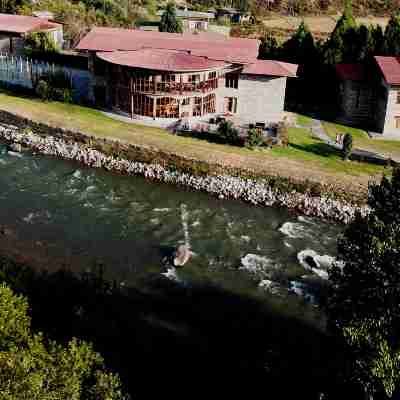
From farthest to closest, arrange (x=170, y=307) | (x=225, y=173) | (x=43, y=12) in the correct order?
(x=43, y=12) → (x=225, y=173) → (x=170, y=307)

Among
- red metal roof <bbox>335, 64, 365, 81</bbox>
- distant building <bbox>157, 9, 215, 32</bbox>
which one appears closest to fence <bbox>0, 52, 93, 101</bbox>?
red metal roof <bbox>335, 64, 365, 81</bbox>

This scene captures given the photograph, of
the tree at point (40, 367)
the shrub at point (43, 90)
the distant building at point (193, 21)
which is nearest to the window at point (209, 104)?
the shrub at point (43, 90)

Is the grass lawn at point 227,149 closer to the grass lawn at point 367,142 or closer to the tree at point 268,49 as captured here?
the grass lawn at point 367,142

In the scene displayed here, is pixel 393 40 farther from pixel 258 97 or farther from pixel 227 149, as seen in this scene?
pixel 227 149

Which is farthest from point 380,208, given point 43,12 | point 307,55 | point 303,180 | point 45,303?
point 43,12

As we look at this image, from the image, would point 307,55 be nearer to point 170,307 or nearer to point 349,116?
point 349,116

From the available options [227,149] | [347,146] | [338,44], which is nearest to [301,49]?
[338,44]
